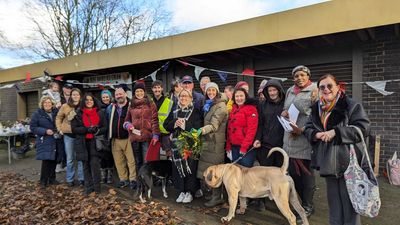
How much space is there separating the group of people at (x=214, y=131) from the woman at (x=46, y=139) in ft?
0.06

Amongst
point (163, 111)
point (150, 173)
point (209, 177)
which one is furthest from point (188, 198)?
point (163, 111)

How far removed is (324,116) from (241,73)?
5209mm

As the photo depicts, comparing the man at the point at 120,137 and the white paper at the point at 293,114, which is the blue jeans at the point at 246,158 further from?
the man at the point at 120,137

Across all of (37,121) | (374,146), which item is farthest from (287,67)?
(37,121)

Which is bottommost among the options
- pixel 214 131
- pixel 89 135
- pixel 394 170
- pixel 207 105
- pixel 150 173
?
pixel 394 170

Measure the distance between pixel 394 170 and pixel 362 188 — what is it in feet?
11.5

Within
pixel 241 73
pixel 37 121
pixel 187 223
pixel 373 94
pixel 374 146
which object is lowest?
pixel 187 223

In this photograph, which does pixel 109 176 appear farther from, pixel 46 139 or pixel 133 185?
pixel 46 139

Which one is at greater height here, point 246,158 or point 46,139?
point 46,139

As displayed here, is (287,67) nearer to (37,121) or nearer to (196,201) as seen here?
(196,201)

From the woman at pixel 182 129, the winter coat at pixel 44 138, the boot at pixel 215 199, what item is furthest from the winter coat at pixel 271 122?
the winter coat at pixel 44 138

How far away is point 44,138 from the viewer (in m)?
6.00

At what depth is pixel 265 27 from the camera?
672cm

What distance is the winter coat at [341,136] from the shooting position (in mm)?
2867
